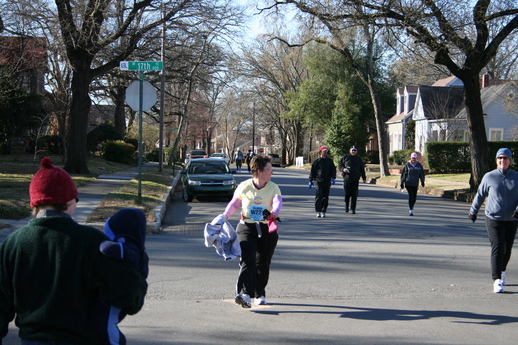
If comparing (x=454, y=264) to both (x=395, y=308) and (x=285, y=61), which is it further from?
(x=285, y=61)

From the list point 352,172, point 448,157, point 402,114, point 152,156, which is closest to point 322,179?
point 352,172

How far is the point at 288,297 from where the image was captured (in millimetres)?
6832

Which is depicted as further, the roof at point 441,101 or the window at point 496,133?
the window at point 496,133

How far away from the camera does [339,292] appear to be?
7117 mm

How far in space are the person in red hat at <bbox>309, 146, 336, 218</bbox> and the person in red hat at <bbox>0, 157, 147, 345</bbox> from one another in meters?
12.0

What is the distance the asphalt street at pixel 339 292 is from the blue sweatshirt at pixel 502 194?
3.49 ft

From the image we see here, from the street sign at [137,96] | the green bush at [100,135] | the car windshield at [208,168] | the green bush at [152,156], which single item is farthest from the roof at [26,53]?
the green bush at [152,156]

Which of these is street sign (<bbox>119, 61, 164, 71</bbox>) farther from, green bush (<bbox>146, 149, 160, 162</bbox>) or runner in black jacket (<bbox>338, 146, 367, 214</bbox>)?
green bush (<bbox>146, 149, 160, 162</bbox>)

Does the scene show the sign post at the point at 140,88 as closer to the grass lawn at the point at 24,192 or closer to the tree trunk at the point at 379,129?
the grass lawn at the point at 24,192

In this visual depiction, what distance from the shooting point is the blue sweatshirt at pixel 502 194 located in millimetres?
7125

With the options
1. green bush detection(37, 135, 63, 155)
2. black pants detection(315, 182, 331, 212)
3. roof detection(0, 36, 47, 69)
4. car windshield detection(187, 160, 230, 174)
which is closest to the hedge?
car windshield detection(187, 160, 230, 174)

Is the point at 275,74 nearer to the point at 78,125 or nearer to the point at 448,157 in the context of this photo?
the point at 448,157

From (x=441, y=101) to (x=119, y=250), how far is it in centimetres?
4148

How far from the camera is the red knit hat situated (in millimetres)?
2775
